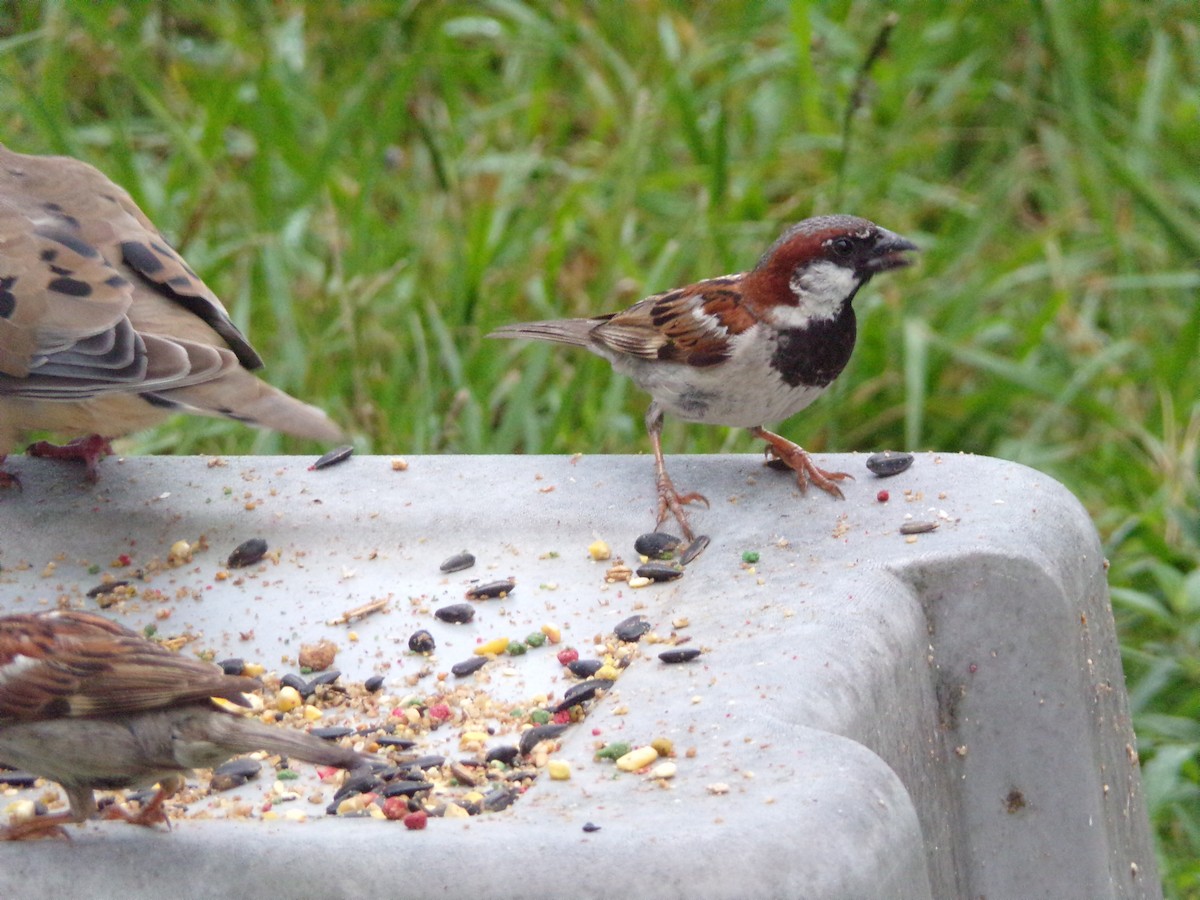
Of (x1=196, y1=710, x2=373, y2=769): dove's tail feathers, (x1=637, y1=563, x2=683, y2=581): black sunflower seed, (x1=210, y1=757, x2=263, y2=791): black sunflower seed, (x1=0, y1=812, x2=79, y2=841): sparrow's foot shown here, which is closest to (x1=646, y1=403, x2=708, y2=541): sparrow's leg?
(x1=637, y1=563, x2=683, y2=581): black sunflower seed

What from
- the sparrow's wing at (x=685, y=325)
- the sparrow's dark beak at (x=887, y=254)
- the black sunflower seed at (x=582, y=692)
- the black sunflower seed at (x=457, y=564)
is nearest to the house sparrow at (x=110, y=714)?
the black sunflower seed at (x=582, y=692)

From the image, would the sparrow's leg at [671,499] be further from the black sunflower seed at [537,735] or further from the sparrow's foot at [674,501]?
the black sunflower seed at [537,735]

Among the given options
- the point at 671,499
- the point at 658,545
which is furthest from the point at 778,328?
the point at 658,545

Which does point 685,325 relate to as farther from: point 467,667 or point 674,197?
point 674,197

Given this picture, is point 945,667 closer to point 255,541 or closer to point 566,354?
point 255,541

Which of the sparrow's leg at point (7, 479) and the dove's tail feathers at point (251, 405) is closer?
the dove's tail feathers at point (251, 405)

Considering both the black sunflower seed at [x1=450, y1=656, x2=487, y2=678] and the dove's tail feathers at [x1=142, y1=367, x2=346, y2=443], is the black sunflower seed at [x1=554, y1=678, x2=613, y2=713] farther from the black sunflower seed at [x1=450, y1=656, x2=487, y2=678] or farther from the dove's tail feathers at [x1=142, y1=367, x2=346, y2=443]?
the dove's tail feathers at [x1=142, y1=367, x2=346, y2=443]

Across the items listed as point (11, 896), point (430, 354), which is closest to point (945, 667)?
point (11, 896)
